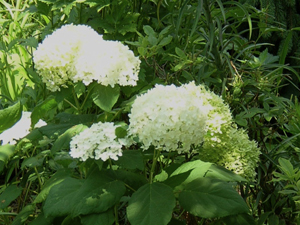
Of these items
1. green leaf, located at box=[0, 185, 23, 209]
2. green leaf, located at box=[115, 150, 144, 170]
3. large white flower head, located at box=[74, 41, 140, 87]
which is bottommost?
green leaf, located at box=[0, 185, 23, 209]

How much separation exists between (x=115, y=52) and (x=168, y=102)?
0.31 meters

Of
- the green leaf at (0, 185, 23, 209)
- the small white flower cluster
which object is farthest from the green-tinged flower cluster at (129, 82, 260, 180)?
the green leaf at (0, 185, 23, 209)

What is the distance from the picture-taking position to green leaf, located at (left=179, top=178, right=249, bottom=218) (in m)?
1.36

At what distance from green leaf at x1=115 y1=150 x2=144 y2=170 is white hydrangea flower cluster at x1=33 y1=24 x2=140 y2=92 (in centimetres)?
24

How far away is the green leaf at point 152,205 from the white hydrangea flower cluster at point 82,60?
388mm

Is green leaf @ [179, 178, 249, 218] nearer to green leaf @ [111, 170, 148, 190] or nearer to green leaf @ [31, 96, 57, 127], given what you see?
green leaf @ [111, 170, 148, 190]

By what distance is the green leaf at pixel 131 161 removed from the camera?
1.50 meters

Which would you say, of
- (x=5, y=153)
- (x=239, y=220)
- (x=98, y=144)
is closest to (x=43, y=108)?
(x=5, y=153)

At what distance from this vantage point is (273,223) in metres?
1.83

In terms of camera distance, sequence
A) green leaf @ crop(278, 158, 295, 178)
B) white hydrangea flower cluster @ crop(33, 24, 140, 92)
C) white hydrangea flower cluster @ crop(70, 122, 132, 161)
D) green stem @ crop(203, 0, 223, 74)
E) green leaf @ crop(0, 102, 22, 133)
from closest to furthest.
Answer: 1. white hydrangea flower cluster @ crop(70, 122, 132, 161)
2. white hydrangea flower cluster @ crop(33, 24, 140, 92)
3. green leaf @ crop(278, 158, 295, 178)
4. green leaf @ crop(0, 102, 22, 133)
5. green stem @ crop(203, 0, 223, 74)

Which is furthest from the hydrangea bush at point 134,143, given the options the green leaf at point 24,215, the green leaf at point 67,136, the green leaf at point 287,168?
the green leaf at point 24,215

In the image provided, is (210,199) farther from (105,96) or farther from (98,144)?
(105,96)

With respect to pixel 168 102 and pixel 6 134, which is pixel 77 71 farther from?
pixel 6 134

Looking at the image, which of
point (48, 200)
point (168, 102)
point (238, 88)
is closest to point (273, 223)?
point (238, 88)
